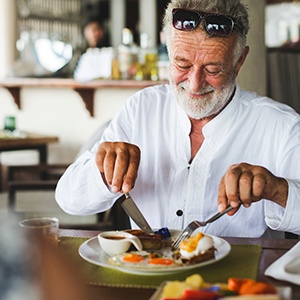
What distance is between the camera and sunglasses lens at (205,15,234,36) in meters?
1.76

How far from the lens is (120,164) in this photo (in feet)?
4.99

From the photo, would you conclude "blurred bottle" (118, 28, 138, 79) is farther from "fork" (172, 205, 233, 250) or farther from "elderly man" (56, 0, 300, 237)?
"fork" (172, 205, 233, 250)

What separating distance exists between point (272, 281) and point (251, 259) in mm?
168

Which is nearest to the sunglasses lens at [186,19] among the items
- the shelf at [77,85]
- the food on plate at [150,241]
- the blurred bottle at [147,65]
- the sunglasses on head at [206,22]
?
the sunglasses on head at [206,22]

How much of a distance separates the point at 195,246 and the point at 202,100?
0.69 m

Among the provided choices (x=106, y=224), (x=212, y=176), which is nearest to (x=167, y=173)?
(x=212, y=176)

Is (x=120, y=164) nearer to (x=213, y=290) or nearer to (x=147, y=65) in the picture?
(x=213, y=290)

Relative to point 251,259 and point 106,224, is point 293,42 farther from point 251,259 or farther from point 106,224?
point 251,259

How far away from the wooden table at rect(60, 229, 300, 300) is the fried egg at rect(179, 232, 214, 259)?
12 cm

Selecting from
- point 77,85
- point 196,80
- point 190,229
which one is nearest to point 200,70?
point 196,80

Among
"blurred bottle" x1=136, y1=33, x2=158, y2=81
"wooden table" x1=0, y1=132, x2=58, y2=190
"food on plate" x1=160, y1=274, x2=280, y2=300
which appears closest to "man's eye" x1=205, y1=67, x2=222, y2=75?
"food on plate" x1=160, y1=274, x2=280, y2=300

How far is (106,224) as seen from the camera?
118 inches

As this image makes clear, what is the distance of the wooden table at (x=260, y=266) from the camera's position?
1.08m

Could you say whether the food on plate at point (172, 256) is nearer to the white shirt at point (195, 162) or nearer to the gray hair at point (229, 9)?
the white shirt at point (195, 162)
